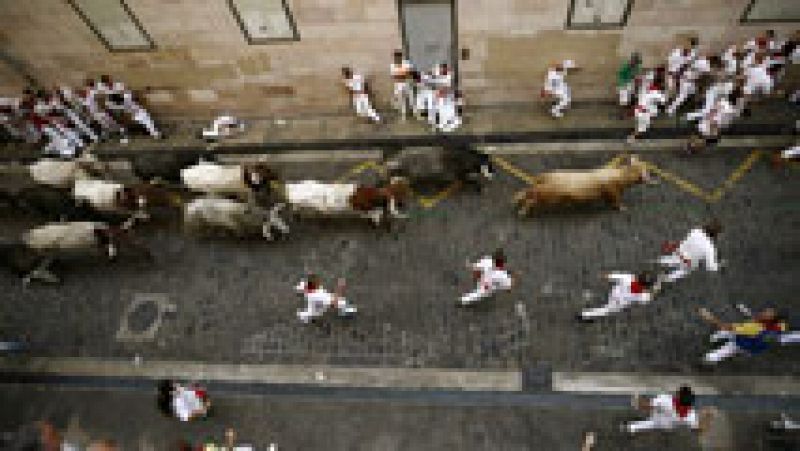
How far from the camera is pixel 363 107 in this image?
13.1 meters

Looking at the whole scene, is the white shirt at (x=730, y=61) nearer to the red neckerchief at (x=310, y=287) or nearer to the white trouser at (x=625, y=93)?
the white trouser at (x=625, y=93)

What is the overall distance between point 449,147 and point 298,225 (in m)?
3.94

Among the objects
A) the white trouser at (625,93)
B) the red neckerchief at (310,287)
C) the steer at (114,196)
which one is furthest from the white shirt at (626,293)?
the steer at (114,196)

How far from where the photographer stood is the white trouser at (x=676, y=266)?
872 centimetres

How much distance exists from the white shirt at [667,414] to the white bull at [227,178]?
8.74m

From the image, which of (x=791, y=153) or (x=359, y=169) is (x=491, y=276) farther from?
(x=791, y=153)

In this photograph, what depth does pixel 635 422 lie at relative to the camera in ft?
26.0

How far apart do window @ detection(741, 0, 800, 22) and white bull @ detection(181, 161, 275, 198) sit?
1117cm

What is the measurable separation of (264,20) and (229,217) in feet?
16.0

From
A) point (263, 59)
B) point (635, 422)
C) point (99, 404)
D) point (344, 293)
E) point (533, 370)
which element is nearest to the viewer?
point (635, 422)

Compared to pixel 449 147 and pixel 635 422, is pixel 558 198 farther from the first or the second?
pixel 635 422

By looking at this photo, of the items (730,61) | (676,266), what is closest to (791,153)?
(730,61)

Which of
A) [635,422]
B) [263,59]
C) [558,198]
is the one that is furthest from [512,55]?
[635,422]

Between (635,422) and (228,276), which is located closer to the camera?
(635,422)
